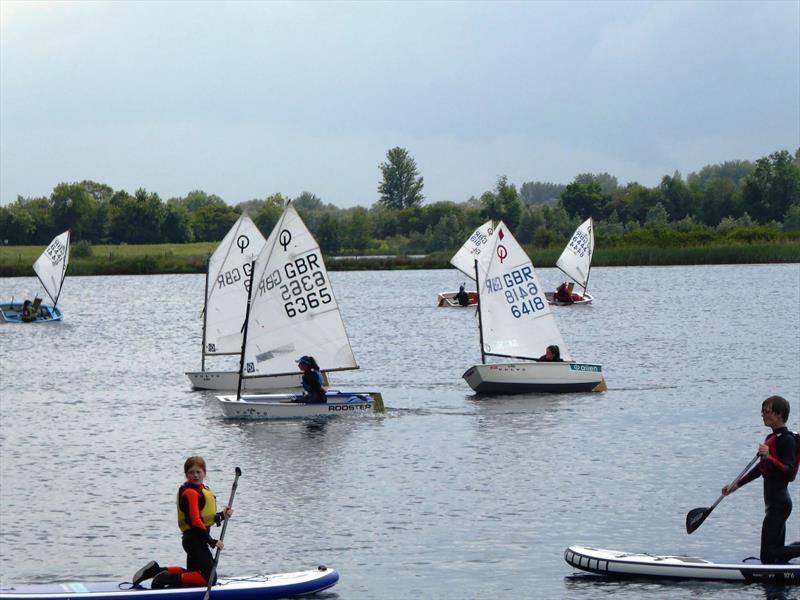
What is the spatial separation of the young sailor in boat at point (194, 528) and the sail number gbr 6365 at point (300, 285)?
22389 millimetres

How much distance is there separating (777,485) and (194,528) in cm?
897

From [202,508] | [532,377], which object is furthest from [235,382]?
[202,508]

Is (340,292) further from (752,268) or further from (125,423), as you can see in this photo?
(125,423)

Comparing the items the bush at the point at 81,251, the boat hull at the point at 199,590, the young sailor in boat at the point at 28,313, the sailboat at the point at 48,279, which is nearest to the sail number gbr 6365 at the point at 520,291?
the boat hull at the point at 199,590

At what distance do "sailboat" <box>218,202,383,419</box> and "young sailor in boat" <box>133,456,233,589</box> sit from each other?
70.5 ft

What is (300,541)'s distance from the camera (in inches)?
1112

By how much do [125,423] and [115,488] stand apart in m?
12.7

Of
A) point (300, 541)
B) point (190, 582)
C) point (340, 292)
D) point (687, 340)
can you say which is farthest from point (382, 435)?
point (340, 292)

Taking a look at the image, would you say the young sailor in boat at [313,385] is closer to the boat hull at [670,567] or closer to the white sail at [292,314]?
the white sail at [292,314]

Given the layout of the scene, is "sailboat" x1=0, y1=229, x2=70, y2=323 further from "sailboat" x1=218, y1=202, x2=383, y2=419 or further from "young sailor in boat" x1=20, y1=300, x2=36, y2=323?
"sailboat" x1=218, y1=202, x2=383, y2=419

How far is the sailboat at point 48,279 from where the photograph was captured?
97188 mm

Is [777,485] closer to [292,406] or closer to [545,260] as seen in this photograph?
[292,406]

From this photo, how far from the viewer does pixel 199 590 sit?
21.1 meters

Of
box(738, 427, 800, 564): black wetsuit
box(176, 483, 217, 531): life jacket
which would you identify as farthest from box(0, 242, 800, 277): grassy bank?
box(176, 483, 217, 531): life jacket
